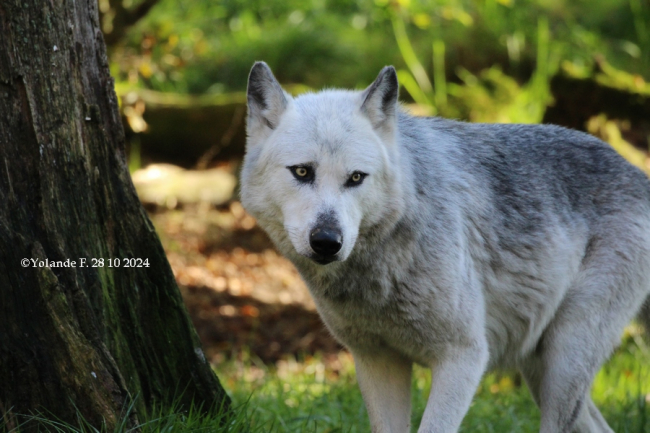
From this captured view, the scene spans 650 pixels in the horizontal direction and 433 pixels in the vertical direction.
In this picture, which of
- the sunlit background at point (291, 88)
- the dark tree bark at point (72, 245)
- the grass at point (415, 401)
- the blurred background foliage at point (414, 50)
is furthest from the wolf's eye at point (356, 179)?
the blurred background foliage at point (414, 50)

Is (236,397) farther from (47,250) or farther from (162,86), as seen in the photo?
(162,86)

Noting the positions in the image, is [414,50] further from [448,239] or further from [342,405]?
[448,239]

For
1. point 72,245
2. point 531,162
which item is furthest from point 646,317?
point 72,245

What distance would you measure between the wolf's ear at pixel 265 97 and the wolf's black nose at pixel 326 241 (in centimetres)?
71

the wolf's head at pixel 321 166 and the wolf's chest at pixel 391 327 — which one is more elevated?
the wolf's head at pixel 321 166

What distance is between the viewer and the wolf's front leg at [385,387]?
354cm

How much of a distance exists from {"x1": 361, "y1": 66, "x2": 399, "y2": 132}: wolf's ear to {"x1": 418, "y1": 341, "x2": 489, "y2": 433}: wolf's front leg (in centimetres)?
117

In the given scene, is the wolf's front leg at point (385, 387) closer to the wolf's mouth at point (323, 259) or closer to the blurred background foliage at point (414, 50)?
the wolf's mouth at point (323, 259)

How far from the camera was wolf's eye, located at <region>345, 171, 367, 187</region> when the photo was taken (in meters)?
3.04

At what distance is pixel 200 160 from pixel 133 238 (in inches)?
266

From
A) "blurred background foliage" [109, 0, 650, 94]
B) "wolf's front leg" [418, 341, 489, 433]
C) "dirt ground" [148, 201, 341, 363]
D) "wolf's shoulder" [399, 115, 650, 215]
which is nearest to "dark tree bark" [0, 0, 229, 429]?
"wolf's front leg" [418, 341, 489, 433]

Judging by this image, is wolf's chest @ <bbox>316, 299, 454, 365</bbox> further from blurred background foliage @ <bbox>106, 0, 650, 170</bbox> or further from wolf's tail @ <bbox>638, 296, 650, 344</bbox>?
blurred background foliage @ <bbox>106, 0, 650, 170</bbox>

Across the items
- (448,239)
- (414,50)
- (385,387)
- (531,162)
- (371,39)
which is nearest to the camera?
(448,239)

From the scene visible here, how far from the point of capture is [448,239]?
336cm
